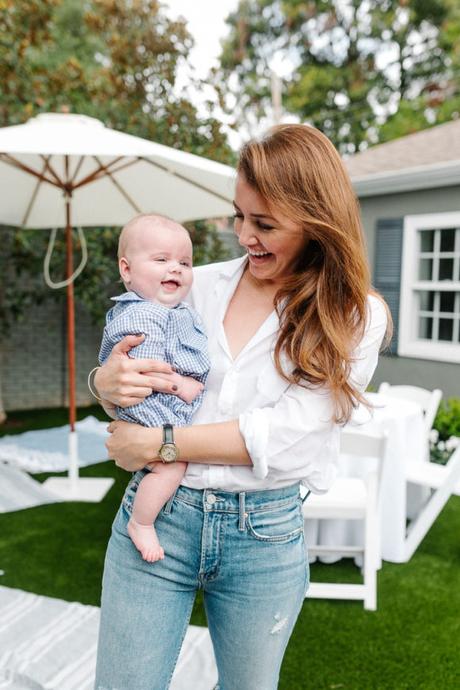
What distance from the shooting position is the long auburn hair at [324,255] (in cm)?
130

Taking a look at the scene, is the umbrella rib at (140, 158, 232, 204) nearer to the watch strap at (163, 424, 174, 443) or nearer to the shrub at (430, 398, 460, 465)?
the shrub at (430, 398, 460, 465)

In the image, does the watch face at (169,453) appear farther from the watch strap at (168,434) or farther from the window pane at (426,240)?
the window pane at (426,240)

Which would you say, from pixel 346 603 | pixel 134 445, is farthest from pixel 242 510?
pixel 346 603

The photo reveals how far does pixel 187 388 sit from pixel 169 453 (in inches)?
5.9

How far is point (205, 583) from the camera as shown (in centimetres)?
139

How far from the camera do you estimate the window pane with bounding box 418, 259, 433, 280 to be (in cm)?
768

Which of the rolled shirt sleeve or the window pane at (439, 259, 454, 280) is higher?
the window pane at (439, 259, 454, 280)

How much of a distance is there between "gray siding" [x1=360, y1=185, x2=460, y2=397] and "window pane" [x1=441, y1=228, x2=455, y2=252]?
34 centimetres

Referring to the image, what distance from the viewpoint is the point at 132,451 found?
1358mm

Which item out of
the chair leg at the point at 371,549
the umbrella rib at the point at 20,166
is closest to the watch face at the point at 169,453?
the chair leg at the point at 371,549

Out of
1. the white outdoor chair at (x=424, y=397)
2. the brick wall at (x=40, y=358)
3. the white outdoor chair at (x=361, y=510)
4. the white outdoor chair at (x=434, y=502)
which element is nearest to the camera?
the white outdoor chair at (x=361, y=510)

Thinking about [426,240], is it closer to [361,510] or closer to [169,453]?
[361,510]

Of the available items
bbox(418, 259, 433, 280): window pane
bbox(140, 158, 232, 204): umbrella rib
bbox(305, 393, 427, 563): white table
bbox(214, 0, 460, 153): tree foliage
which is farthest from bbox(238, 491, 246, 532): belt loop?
bbox(214, 0, 460, 153): tree foliage

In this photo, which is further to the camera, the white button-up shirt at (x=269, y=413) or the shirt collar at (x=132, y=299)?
the shirt collar at (x=132, y=299)
